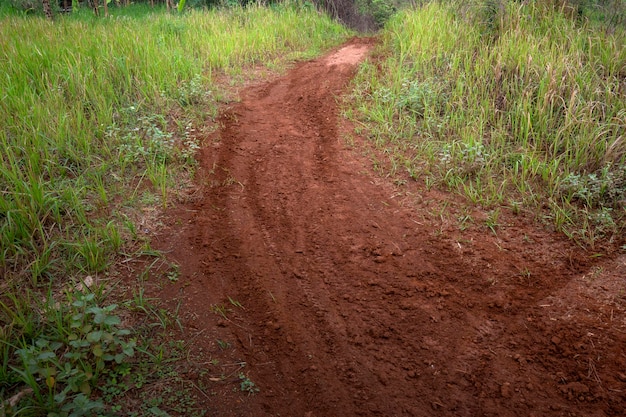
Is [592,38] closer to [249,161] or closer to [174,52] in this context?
[249,161]

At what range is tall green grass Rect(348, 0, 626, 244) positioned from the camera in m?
3.88

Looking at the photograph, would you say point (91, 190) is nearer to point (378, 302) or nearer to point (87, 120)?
point (87, 120)

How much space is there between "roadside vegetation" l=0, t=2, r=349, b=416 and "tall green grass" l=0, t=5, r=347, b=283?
0.01 meters

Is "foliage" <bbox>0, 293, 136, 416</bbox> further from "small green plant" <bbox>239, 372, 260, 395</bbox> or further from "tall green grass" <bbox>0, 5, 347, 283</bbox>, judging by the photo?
"small green plant" <bbox>239, 372, 260, 395</bbox>

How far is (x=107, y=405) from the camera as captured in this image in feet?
7.28

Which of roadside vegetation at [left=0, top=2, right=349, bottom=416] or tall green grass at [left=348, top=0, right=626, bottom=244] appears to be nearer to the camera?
roadside vegetation at [left=0, top=2, right=349, bottom=416]

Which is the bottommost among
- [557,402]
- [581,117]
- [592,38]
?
[557,402]

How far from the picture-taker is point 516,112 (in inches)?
181

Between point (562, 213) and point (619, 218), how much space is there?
0.45m

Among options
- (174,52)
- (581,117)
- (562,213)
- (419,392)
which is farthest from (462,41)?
(419,392)

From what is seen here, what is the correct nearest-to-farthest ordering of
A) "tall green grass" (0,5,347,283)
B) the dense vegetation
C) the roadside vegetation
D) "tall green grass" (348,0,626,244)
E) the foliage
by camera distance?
the foliage → the roadside vegetation → the dense vegetation → "tall green grass" (0,5,347,283) → "tall green grass" (348,0,626,244)

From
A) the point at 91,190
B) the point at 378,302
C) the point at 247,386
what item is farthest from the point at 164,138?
the point at 247,386

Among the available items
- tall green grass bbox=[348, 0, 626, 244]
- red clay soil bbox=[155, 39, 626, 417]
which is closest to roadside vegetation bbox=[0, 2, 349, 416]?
red clay soil bbox=[155, 39, 626, 417]

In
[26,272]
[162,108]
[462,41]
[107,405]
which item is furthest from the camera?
[462,41]
